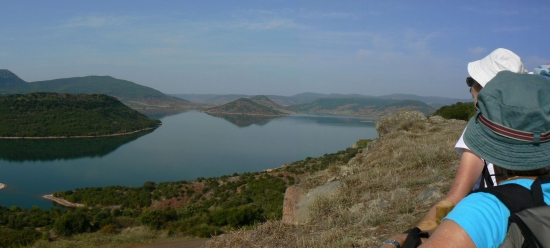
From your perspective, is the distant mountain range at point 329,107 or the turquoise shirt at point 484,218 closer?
the turquoise shirt at point 484,218

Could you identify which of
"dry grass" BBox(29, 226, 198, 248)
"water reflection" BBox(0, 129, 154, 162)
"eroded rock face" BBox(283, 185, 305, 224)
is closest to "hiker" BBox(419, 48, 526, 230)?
"eroded rock face" BBox(283, 185, 305, 224)

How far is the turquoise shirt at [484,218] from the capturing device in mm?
934

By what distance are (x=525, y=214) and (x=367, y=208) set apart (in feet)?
9.93

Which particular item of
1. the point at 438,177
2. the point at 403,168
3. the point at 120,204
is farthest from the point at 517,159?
the point at 120,204

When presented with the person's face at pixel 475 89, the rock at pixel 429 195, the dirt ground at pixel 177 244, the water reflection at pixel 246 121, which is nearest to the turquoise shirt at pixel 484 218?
the person's face at pixel 475 89

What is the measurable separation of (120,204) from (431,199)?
2458 centimetres

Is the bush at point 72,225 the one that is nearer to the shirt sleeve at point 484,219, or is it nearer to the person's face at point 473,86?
the person's face at point 473,86

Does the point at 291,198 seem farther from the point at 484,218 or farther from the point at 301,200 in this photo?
the point at 484,218

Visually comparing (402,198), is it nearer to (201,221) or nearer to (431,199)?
(431,199)

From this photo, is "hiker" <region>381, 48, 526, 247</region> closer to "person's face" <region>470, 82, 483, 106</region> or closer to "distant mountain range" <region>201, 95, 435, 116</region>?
"person's face" <region>470, 82, 483, 106</region>

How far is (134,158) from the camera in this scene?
159 ft

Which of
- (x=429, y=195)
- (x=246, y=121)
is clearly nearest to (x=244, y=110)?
(x=246, y=121)

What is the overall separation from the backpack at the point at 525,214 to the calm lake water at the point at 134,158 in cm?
3325

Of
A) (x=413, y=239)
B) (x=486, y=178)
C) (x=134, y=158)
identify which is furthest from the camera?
(x=134, y=158)
